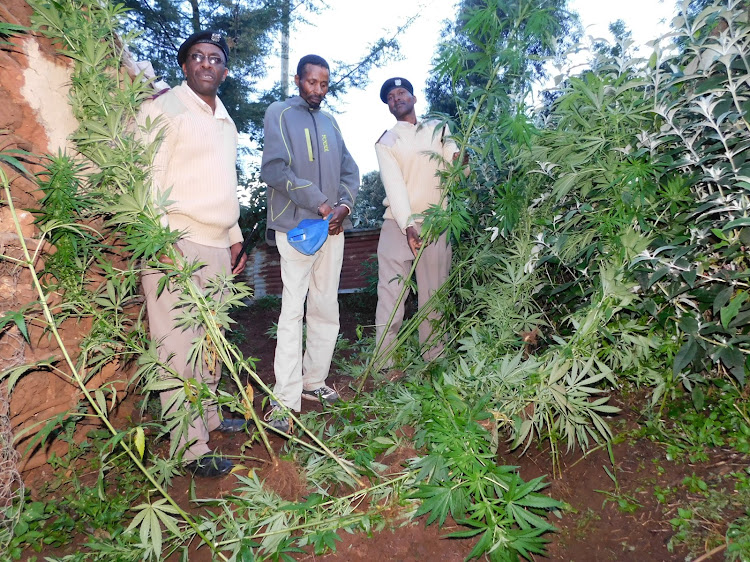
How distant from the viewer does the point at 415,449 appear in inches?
89.8

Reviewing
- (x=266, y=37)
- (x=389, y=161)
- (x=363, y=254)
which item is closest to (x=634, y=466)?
(x=389, y=161)

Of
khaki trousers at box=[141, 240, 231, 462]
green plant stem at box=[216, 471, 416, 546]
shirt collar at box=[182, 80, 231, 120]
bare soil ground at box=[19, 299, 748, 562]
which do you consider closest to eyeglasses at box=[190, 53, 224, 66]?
shirt collar at box=[182, 80, 231, 120]

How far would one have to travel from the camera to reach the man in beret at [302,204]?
3123mm

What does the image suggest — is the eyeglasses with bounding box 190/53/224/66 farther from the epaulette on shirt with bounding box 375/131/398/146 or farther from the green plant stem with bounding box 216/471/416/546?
the green plant stem with bounding box 216/471/416/546

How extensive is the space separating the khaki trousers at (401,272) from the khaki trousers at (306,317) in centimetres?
39

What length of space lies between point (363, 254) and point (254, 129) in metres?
2.55

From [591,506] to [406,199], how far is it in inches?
84.8

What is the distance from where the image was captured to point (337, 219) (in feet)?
10.7

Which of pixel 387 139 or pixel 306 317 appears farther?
pixel 387 139

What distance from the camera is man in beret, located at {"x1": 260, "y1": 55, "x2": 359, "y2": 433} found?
10.2 feet

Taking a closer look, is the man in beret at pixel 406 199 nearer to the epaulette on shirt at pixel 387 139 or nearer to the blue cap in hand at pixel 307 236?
the epaulette on shirt at pixel 387 139

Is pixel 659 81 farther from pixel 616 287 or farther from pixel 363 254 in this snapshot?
pixel 363 254

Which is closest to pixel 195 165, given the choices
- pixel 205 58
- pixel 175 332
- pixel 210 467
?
pixel 205 58

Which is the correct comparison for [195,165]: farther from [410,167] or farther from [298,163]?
[410,167]
